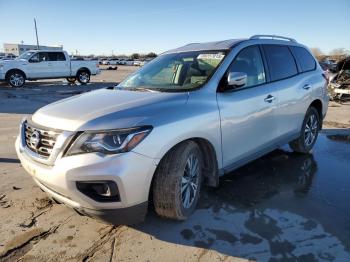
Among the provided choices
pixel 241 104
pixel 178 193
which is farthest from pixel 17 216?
pixel 241 104

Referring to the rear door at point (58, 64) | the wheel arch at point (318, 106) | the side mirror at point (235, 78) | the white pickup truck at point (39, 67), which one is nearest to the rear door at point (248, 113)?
the side mirror at point (235, 78)

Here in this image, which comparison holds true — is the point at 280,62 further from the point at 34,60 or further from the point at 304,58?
the point at 34,60

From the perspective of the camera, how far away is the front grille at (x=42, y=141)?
310 cm

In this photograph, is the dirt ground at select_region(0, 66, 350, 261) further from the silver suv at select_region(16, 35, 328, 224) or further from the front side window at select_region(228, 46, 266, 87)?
the front side window at select_region(228, 46, 266, 87)

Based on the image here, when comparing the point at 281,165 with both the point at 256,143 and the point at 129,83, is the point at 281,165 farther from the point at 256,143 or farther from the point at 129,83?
the point at 129,83

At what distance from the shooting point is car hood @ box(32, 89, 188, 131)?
9.92 feet

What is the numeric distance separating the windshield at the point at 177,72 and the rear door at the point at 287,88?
40.6 inches

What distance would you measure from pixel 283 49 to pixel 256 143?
A: 172 cm

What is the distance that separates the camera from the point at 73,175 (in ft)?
9.46

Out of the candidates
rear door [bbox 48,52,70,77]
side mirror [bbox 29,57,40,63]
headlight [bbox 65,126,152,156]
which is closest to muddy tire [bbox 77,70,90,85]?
rear door [bbox 48,52,70,77]

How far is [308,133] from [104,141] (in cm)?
409

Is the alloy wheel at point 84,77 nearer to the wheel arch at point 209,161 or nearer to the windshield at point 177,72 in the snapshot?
the windshield at point 177,72

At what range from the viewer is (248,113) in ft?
13.5

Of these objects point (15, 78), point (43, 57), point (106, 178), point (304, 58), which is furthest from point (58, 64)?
point (106, 178)
